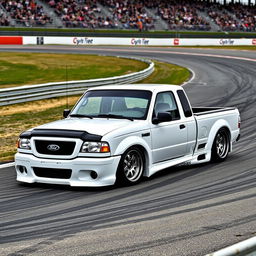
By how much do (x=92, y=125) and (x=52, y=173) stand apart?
3.10ft

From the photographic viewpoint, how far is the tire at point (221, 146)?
10633 millimetres

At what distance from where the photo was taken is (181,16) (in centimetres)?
6706

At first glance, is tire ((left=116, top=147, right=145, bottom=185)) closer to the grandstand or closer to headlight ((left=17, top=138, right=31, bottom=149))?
headlight ((left=17, top=138, right=31, bottom=149))

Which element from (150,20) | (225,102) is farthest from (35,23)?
(225,102)

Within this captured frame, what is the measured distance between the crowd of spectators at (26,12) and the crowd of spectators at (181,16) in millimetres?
15577

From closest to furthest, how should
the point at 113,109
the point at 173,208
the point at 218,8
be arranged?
the point at 173,208
the point at 113,109
the point at 218,8

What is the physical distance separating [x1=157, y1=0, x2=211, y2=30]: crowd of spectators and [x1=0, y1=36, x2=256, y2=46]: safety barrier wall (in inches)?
188

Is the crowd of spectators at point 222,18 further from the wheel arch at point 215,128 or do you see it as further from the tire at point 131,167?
the tire at point 131,167

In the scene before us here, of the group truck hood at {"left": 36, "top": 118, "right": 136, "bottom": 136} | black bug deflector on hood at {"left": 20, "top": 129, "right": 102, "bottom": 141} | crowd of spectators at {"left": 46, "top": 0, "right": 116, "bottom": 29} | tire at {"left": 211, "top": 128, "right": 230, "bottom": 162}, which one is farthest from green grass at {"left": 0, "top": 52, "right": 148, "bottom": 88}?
black bug deflector on hood at {"left": 20, "top": 129, "right": 102, "bottom": 141}

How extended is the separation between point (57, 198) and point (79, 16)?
5131cm

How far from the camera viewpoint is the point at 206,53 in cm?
4875

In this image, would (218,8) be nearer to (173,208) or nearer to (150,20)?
(150,20)

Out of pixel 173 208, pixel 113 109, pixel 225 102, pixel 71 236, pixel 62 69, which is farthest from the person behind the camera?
pixel 62 69

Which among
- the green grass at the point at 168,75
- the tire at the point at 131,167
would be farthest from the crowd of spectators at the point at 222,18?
the tire at the point at 131,167
